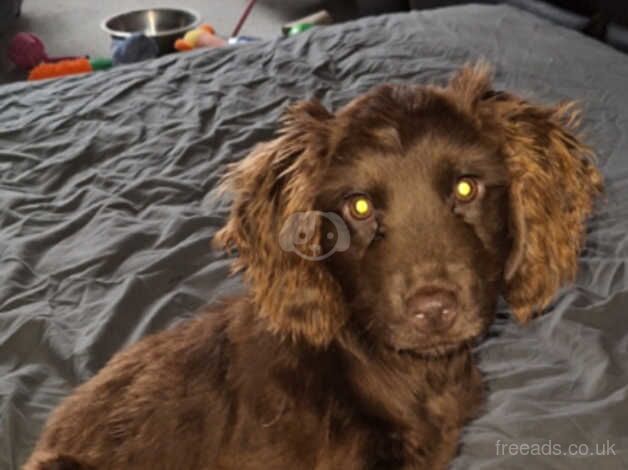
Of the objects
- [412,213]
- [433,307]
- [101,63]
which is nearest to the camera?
[433,307]

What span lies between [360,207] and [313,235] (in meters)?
0.16

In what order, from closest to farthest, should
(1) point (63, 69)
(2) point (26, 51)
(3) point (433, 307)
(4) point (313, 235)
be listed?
(3) point (433, 307)
(4) point (313, 235)
(1) point (63, 69)
(2) point (26, 51)

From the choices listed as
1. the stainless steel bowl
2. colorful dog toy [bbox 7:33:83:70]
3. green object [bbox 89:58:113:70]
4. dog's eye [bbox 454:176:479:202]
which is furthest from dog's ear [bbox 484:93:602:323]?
colorful dog toy [bbox 7:33:83:70]

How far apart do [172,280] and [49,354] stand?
540 mm

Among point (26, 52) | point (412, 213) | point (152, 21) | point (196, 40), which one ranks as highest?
point (412, 213)

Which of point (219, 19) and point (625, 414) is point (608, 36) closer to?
point (625, 414)

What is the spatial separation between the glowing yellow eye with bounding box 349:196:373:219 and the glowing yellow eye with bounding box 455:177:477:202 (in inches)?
8.5

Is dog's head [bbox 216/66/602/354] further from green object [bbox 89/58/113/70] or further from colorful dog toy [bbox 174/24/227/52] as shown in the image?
green object [bbox 89/58/113/70]

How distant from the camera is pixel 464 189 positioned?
76.1 inches

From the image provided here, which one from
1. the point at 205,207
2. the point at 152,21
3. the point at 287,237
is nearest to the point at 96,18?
the point at 152,21

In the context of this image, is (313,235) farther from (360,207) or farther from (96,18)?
(96,18)

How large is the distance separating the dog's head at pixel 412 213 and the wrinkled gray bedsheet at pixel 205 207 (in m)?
0.34

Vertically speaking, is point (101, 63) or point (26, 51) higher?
point (101, 63)

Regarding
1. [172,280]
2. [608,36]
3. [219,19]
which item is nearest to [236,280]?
[172,280]
